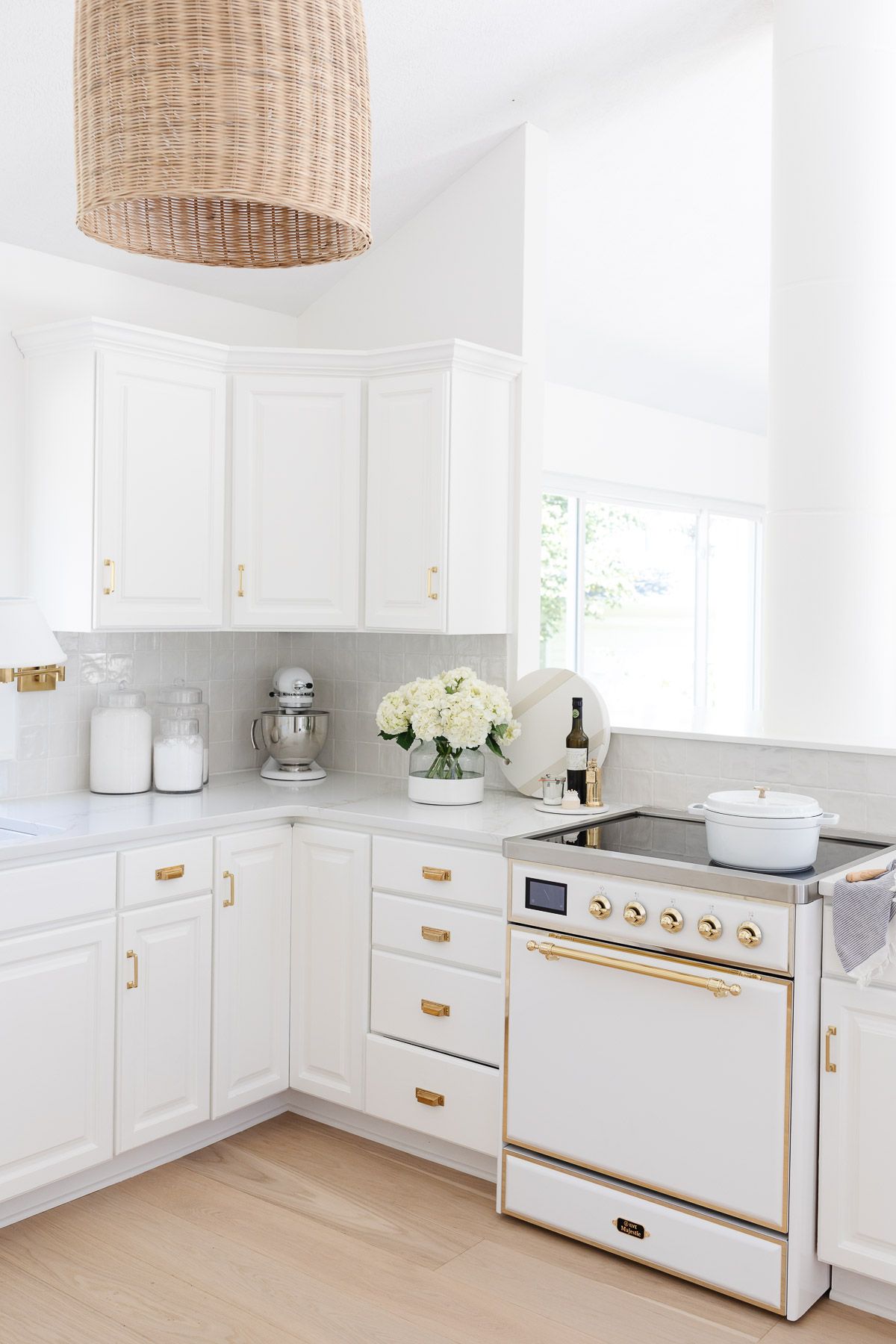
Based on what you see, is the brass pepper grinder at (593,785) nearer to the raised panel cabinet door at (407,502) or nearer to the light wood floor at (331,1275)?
the raised panel cabinet door at (407,502)

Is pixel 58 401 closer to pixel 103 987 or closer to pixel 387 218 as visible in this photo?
pixel 387 218

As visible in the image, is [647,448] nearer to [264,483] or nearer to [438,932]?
[264,483]

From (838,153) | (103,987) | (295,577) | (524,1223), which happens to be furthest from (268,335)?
(524,1223)

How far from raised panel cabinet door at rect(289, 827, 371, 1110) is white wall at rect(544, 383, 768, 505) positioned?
2.97m

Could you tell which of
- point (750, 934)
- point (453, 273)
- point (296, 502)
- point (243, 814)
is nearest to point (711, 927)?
point (750, 934)

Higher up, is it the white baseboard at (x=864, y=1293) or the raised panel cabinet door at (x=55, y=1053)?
the raised panel cabinet door at (x=55, y=1053)

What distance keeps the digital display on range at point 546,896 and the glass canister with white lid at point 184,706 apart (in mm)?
1255

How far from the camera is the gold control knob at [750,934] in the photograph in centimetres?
242

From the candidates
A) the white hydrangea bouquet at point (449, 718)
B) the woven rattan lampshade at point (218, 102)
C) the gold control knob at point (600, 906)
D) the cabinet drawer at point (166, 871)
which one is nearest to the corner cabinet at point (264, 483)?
the white hydrangea bouquet at point (449, 718)

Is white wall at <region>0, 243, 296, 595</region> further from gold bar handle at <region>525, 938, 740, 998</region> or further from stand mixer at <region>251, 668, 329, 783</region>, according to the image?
gold bar handle at <region>525, 938, 740, 998</region>

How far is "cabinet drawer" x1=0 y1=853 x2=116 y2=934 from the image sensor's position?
2.67 metres

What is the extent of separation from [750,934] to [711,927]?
8cm

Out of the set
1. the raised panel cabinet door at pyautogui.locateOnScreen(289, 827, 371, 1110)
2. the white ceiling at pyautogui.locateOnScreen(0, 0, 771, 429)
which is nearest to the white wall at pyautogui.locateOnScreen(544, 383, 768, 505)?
the white ceiling at pyautogui.locateOnScreen(0, 0, 771, 429)

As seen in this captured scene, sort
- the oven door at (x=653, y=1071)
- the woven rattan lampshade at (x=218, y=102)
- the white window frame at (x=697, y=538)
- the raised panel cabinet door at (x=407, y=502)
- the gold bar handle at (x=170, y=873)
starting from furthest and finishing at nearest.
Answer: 1. the white window frame at (x=697, y=538)
2. the raised panel cabinet door at (x=407, y=502)
3. the gold bar handle at (x=170, y=873)
4. the oven door at (x=653, y=1071)
5. the woven rattan lampshade at (x=218, y=102)
